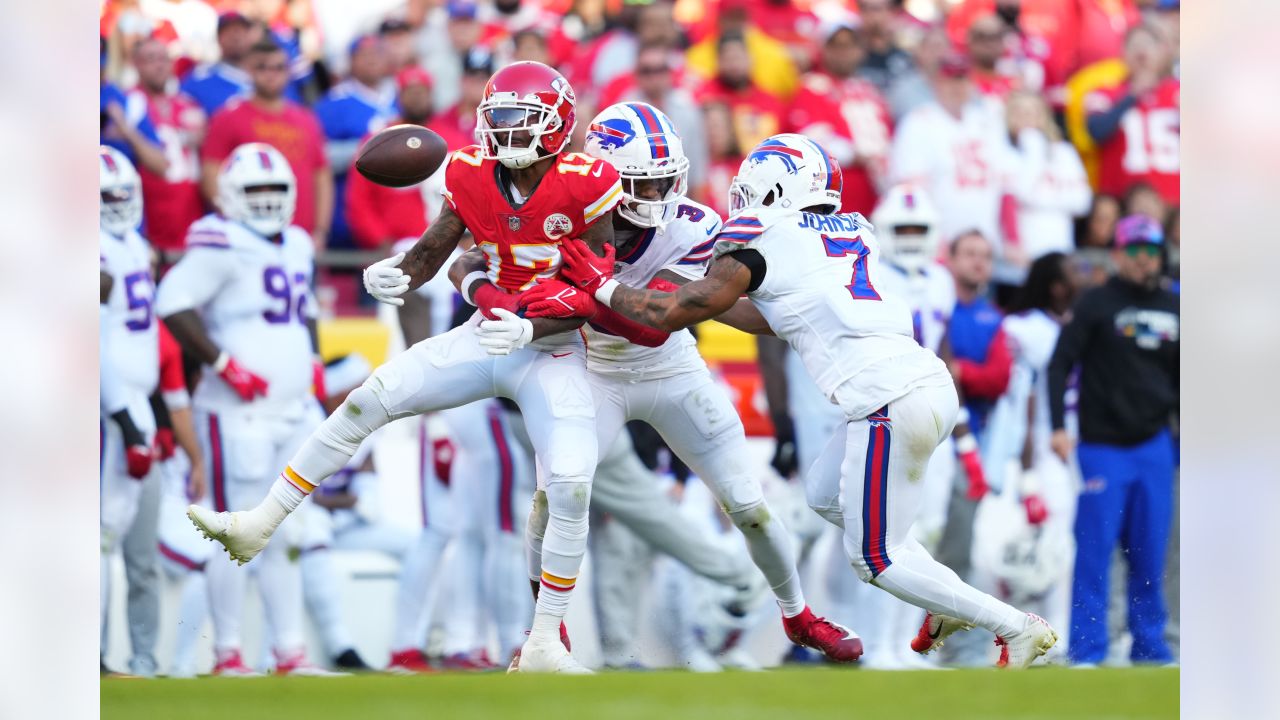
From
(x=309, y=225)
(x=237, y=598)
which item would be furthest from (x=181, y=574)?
(x=309, y=225)

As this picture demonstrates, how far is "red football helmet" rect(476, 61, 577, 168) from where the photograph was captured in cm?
609

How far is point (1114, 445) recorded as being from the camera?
867 centimetres

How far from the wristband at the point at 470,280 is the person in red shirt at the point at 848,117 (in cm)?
365

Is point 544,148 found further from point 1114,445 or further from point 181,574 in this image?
point 1114,445

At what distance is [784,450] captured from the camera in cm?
839

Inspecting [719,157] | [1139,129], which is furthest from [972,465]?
[1139,129]

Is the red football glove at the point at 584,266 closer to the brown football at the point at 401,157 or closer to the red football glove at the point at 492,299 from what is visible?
the red football glove at the point at 492,299

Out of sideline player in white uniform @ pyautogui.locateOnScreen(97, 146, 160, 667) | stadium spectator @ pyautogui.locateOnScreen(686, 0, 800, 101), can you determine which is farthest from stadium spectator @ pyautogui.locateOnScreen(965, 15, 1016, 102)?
sideline player in white uniform @ pyautogui.locateOnScreen(97, 146, 160, 667)

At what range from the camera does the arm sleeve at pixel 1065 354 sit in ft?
28.6

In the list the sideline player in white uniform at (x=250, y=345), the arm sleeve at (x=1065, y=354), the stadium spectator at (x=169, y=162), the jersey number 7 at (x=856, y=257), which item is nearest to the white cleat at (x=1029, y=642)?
the jersey number 7 at (x=856, y=257)

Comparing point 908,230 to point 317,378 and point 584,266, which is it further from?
point 584,266

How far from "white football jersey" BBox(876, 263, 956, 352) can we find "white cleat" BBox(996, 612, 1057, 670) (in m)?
2.67

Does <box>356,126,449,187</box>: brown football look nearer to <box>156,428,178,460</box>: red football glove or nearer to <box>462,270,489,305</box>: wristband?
<box>462,270,489,305</box>: wristband

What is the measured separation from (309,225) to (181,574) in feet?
6.94
